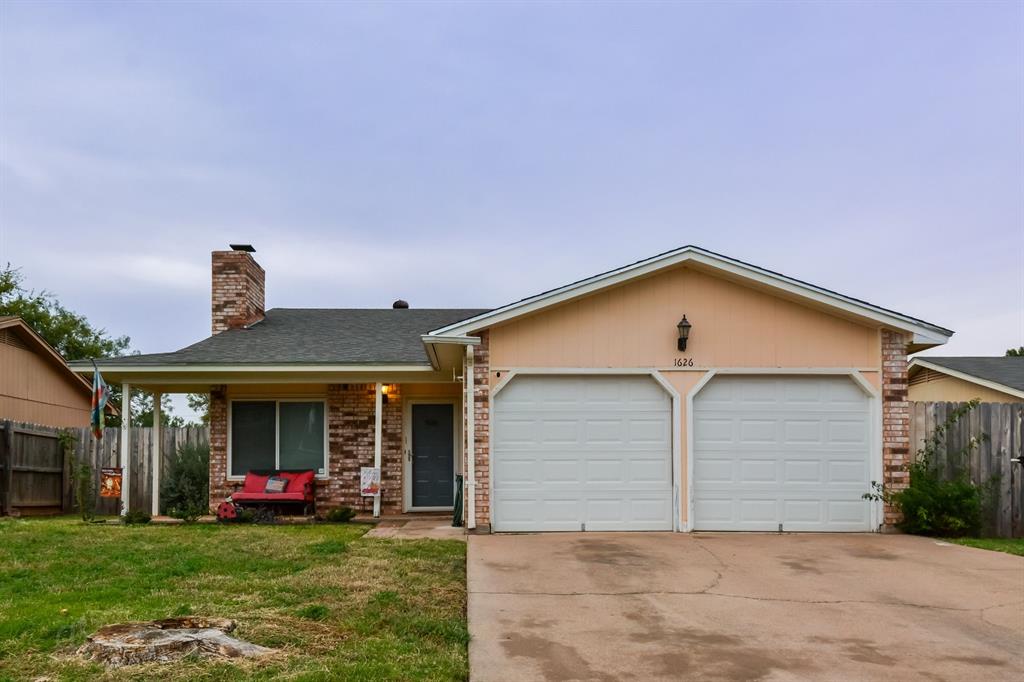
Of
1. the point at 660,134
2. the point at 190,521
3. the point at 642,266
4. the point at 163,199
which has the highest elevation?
the point at 660,134

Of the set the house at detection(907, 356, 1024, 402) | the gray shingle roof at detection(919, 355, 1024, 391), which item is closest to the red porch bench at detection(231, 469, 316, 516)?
the house at detection(907, 356, 1024, 402)

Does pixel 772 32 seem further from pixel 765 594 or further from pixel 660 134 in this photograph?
pixel 765 594

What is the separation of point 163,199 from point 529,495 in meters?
14.9

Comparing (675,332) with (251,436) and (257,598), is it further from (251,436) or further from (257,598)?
(251,436)

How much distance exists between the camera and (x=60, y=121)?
1758cm

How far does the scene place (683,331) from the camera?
1020 centimetres

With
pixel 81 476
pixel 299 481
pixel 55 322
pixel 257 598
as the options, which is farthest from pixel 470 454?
pixel 55 322

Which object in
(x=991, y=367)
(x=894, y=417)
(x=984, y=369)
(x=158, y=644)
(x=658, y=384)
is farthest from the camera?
(x=991, y=367)

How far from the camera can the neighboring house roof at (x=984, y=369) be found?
15.3 metres

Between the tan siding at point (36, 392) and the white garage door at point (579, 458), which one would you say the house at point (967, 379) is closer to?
the white garage door at point (579, 458)

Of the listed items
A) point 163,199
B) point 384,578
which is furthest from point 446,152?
point 384,578

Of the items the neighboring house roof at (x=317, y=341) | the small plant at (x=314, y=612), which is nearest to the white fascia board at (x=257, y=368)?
the neighboring house roof at (x=317, y=341)

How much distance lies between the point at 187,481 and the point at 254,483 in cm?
181

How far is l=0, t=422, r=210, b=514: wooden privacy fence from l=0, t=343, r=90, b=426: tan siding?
10.0ft
